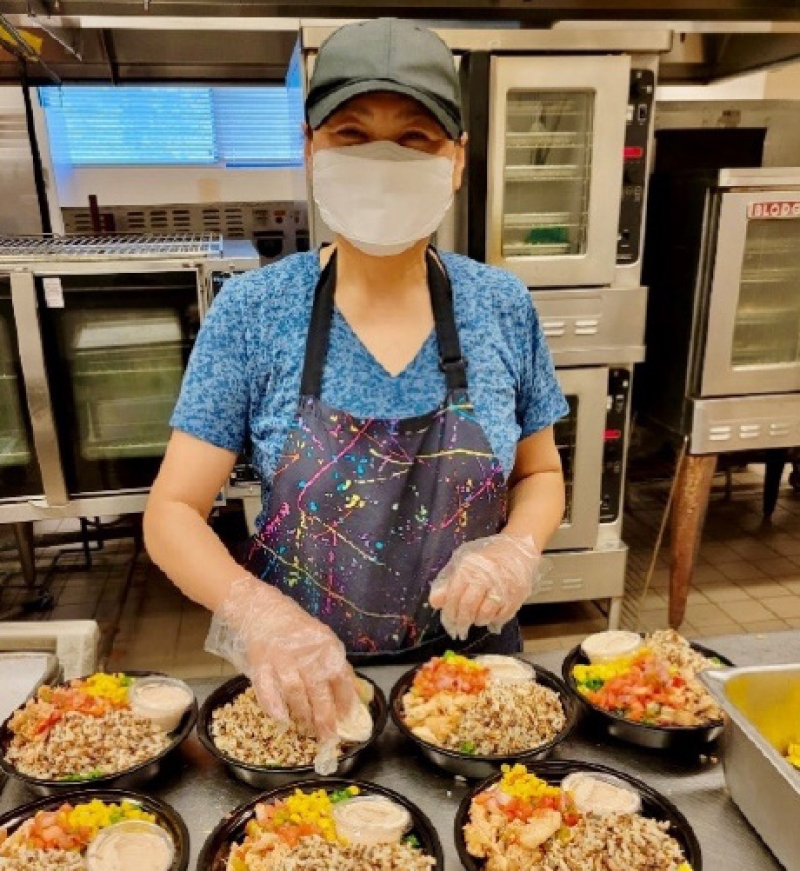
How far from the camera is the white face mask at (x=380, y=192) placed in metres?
1.33

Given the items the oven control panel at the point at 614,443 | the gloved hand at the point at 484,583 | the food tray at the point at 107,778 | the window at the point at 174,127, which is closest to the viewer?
the food tray at the point at 107,778

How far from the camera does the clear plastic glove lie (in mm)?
1088

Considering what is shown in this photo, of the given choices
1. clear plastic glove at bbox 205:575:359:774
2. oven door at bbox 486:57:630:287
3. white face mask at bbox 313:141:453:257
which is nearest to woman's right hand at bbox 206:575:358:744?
clear plastic glove at bbox 205:575:359:774

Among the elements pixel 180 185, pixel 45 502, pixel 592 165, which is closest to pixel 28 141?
pixel 180 185

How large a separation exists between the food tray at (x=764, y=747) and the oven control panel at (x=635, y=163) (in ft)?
7.04

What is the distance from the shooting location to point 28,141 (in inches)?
148

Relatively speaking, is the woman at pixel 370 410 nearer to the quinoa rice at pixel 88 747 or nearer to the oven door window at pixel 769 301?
the quinoa rice at pixel 88 747

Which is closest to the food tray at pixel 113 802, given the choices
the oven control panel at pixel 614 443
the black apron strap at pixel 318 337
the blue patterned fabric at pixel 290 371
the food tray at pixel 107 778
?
the food tray at pixel 107 778

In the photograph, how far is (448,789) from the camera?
A: 1.20 metres

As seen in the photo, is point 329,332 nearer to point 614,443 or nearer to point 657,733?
point 657,733

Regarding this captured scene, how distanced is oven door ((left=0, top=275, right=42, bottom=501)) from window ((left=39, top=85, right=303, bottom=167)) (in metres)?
1.94

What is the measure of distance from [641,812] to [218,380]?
0.96 metres

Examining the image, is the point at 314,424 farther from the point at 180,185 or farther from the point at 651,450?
the point at 651,450

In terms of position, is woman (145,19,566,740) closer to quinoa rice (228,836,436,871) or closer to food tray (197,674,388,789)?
food tray (197,674,388,789)
